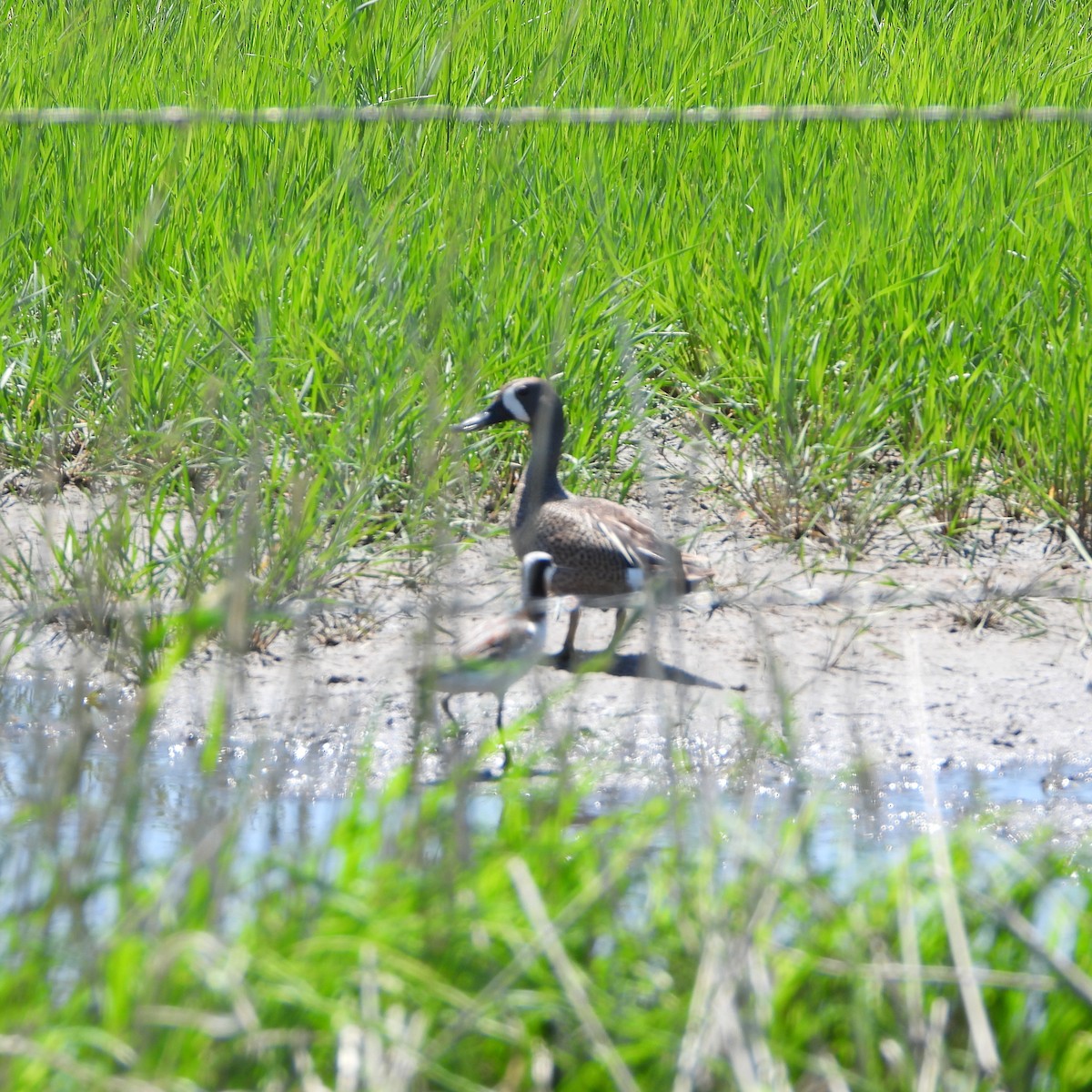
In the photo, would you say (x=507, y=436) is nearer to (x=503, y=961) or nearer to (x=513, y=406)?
(x=513, y=406)

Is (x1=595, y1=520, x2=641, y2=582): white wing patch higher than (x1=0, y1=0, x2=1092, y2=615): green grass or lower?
lower

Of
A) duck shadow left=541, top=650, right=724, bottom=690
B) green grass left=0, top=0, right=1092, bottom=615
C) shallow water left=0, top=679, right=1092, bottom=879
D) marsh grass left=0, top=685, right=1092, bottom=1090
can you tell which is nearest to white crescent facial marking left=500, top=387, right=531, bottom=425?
green grass left=0, top=0, right=1092, bottom=615

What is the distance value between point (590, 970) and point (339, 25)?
6.30m

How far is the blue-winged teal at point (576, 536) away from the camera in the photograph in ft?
15.2

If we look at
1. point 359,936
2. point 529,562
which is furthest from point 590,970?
point 529,562

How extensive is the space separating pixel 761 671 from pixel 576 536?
2.48 ft

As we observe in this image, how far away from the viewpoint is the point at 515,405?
4.86 meters

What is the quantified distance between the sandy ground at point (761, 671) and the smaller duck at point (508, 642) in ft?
0.28

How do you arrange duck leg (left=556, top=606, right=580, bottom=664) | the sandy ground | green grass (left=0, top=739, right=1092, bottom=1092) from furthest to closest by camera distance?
duck leg (left=556, top=606, right=580, bottom=664)
the sandy ground
green grass (left=0, top=739, right=1092, bottom=1092)

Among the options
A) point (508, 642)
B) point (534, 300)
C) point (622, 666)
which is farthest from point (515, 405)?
point (508, 642)

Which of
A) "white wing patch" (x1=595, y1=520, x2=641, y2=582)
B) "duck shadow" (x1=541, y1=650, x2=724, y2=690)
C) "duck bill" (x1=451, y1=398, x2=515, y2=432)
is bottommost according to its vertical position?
"duck shadow" (x1=541, y1=650, x2=724, y2=690)

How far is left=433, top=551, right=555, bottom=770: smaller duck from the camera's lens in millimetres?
3852

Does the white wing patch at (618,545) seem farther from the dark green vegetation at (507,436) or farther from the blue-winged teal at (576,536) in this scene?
the dark green vegetation at (507,436)

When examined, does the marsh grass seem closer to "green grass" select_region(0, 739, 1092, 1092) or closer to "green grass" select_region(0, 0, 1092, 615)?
"green grass" select_region(0, 739, 1092, 1092)
